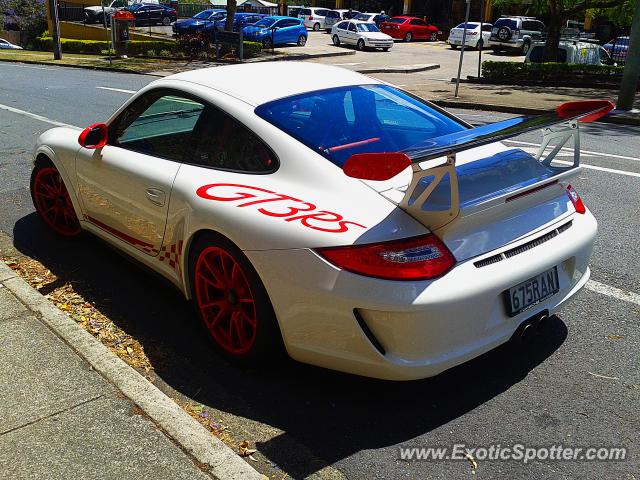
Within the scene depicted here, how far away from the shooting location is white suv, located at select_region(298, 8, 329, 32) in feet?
182

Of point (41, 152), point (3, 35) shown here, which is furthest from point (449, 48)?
point (41, 152)

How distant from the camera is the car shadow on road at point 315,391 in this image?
117 inches

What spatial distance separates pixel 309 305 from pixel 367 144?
1.04 metres

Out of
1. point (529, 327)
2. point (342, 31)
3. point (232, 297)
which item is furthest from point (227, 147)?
point (342, 31)

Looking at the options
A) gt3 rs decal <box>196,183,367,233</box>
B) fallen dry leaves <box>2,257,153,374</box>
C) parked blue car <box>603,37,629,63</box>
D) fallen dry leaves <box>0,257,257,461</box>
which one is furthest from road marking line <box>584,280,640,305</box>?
parked blue car <box>603,37,629,63</box>

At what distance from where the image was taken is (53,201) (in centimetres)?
544

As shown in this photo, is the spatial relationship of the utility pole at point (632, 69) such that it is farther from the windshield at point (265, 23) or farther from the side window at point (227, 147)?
the windshield at point (265, 23)

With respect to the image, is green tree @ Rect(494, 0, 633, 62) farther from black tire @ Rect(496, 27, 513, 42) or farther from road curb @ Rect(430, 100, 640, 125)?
black tire @ Rect(496, 27, 513, 42)

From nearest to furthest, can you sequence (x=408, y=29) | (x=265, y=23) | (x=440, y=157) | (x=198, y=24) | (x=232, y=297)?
(x=440, y=157) < (x=232, y=297) < (x=198, y=24) < (x=265, y=23) < (x=408, y=29)

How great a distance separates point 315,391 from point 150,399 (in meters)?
0.81

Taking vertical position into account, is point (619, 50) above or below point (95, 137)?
below

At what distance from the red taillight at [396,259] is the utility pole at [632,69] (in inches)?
489

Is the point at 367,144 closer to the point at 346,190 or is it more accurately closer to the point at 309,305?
the point at 346,190

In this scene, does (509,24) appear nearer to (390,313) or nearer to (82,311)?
(82,311)
